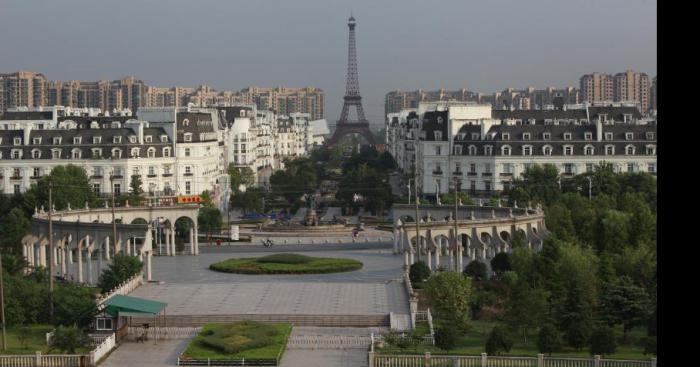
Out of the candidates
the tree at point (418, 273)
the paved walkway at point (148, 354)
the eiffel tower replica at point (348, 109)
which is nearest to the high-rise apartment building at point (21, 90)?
the eiffel tower replica at point (348, 109)

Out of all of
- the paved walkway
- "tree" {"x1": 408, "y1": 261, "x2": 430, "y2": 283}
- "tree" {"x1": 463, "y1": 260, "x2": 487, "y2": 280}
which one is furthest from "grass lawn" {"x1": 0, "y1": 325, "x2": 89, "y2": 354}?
"tree" {"x1": 463, "y1": 260, "x2": 487, "y2": 280}

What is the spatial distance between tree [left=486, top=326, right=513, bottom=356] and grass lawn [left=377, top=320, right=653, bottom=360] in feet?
1.15

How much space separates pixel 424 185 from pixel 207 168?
1427cm

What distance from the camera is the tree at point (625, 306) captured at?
24.7 metres

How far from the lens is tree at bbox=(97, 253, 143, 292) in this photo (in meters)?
34.1

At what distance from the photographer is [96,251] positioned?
153 feet

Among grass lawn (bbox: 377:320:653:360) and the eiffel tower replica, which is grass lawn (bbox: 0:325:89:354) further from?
Result: the eiffel tower replica

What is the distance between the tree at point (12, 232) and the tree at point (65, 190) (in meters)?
4.39

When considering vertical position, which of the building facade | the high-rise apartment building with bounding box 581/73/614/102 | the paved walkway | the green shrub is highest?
the high-rise apartment building with bounding box 581/73/614/102

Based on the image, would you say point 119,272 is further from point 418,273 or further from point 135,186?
point 135,186

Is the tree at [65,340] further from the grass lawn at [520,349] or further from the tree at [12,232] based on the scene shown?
the tree at [12,232]

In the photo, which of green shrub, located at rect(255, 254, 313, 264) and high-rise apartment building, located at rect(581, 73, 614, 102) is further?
high-rise apartment building, located at rect(581, 73, 614, 102)

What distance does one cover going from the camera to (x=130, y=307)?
26.8 m

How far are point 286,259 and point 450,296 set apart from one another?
1532 centimetres
